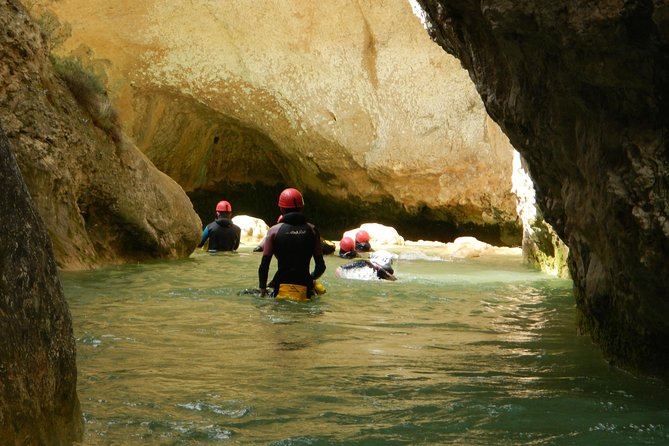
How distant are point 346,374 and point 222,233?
38.1 feet

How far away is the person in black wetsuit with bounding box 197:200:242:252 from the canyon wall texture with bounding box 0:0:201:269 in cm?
63

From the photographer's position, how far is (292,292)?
9531 millimetres

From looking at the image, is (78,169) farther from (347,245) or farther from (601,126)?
(601,126)

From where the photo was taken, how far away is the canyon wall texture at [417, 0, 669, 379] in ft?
13.6

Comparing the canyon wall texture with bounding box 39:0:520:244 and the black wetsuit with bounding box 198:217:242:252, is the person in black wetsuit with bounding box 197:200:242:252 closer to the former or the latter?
the black wetsuit with bounding box 198:217:242:252

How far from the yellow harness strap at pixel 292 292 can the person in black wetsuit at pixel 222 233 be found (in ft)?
24.6

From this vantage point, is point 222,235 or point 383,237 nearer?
point 222,235

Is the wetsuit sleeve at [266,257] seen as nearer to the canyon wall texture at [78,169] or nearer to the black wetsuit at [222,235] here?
the canyon wall texture at [78,169]

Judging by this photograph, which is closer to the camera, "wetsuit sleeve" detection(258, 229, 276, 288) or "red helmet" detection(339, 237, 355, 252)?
"wetsuit sleeve" detection(258, 229, 276, 288)

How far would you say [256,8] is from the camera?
2433cm

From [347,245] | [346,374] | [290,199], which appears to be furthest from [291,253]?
[347,245]

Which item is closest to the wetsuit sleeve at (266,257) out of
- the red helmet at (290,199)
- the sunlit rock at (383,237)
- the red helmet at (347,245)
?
the red helmet at (290,199)

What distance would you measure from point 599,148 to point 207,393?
101 inches

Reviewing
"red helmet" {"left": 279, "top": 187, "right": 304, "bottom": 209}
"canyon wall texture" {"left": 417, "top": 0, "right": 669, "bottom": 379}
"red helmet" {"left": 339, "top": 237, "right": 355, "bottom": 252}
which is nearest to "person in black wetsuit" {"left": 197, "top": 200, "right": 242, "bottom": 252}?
"red helmet" {"left": 339, "top": 237, "right": 355, "bottom": 252}
